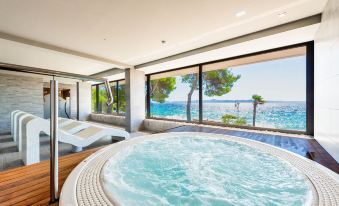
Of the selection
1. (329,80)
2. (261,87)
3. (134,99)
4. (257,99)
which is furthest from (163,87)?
(329,80)

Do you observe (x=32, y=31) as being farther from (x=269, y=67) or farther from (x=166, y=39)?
(x=269, y=67)

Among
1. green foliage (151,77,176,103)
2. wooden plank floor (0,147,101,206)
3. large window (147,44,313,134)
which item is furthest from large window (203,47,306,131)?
wooden plank floor (0,147,101,206)

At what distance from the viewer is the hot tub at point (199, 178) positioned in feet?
4.09

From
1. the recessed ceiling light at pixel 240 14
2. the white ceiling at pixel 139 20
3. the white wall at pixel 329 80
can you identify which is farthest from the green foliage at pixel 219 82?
the recessed ceiling light at pixel 240 14

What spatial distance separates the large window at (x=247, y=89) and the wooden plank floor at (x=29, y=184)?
13.1 ft

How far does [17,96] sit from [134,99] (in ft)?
16.8

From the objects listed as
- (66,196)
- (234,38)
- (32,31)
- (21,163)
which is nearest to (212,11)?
(234,38)

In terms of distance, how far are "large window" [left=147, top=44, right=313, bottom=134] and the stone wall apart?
522cm

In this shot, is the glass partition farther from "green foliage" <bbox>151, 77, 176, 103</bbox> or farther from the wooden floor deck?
the wooden floor deck

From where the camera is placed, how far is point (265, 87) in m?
8.59

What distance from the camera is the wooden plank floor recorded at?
107 centimetres

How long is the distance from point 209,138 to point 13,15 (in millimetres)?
3916

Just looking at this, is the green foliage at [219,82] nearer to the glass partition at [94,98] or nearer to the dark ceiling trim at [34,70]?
the dark ceiling trim at [34,70]

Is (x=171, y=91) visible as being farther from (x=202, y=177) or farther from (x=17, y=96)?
(x=17, y=96)
